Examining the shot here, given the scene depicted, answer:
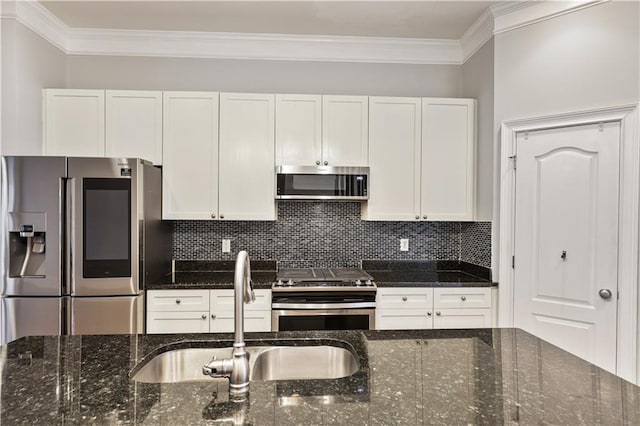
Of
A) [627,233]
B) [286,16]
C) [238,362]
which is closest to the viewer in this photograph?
[238,362]

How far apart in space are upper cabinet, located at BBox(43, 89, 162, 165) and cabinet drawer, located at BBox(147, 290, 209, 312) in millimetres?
1030

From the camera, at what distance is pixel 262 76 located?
3383 millimetres

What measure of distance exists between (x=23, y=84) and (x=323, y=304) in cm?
272

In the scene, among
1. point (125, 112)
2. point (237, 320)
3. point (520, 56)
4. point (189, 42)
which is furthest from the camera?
point (189, 42)

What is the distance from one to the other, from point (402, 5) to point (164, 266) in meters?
2.74

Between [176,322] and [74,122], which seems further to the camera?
[74,122]

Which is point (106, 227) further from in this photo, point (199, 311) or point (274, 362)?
point (274, 362)

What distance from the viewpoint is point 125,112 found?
299 cm

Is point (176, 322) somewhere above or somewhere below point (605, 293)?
below

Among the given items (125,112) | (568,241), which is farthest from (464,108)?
(125,112)

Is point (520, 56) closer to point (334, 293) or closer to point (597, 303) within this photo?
point (597, 303)

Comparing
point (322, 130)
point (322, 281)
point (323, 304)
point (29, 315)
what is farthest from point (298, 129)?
point (29, 315)

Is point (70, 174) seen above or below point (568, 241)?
above

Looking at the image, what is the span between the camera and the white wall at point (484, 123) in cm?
295
